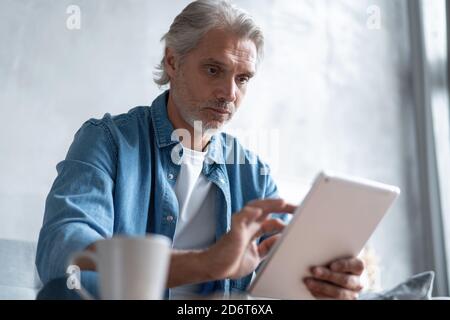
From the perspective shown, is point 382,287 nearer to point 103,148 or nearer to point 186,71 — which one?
point 186,71

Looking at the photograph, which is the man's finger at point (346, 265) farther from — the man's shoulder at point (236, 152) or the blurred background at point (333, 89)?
the blurred background at point (333, 89)

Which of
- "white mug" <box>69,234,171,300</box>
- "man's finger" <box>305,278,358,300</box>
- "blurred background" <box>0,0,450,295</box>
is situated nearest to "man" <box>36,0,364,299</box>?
"man's finger" <box>305,278,358,300</box>

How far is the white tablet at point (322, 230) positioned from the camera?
40.7 inches

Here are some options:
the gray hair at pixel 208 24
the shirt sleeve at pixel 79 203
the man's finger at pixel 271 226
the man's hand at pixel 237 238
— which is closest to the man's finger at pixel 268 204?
the man's hand at pixel 237 238

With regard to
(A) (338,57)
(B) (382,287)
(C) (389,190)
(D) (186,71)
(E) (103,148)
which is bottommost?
(B) (382,287)

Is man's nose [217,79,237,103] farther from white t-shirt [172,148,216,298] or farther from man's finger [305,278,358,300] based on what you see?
man's finger [305,278,358,300]

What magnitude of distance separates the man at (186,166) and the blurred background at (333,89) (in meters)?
0.72

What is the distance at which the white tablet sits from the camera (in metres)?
1.03

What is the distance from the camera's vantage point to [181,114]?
1.72 m

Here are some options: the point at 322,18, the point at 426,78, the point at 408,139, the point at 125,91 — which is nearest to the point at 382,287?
the point at 408,139

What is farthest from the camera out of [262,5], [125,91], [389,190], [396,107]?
[396,107]

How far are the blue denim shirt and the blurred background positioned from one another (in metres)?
0.88

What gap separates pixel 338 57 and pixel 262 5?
0.47 metres

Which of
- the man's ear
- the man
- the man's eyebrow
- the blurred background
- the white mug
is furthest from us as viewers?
the blurred background
